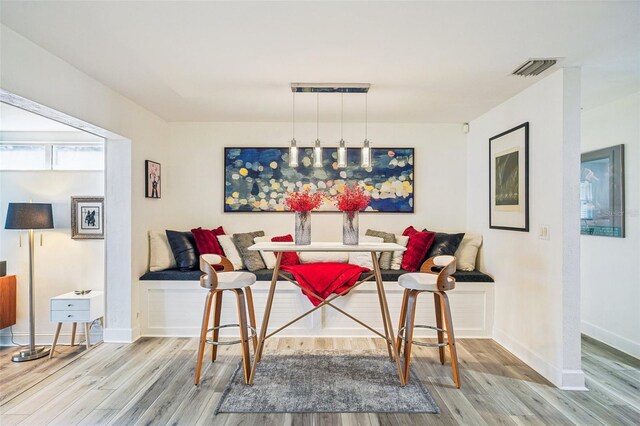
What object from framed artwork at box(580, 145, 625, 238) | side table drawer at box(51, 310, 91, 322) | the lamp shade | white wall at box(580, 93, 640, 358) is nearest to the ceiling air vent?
white wall at box(580, 93, 640, 358)

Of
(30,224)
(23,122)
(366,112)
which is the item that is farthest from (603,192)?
(23,122)

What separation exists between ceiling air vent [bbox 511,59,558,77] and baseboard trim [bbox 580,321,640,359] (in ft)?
9.07

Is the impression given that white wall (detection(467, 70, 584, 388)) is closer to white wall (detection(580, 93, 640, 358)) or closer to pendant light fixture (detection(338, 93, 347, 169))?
white wall (detection(580, 93, 640, 358))

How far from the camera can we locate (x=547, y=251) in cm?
Result: 312

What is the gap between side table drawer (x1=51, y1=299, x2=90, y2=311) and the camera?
3.83m

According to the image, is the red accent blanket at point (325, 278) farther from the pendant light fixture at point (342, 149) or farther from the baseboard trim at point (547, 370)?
the baseboard trim at point (547, 370)

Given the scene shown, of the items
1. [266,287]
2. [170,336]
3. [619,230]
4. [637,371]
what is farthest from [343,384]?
[619,230]

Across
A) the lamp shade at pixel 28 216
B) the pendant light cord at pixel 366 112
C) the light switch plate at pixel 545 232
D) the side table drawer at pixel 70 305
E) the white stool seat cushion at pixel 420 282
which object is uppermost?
the pendant light cord at pixel 366 112

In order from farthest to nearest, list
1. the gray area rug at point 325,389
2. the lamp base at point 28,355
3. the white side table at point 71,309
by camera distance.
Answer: the white side table at point 71,309 < the lamp base at point 28,355 < the gray area rug at point 325,389

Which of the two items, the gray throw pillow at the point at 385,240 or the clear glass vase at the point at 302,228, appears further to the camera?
the gray throw pillow at the point at 385,240

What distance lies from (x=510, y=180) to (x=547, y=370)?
1.74 meters

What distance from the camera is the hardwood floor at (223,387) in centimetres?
245

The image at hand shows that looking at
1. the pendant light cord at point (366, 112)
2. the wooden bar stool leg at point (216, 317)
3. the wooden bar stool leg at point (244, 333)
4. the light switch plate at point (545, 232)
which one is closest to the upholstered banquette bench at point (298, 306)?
the wooden bar stool leg at point (216, 317)

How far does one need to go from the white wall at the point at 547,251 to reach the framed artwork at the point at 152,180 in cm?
389
